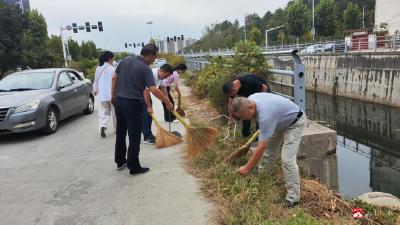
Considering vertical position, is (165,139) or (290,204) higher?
(165,139)

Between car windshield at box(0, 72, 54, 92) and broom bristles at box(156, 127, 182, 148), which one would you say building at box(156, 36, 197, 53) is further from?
broom bristles at box(156, 127, 182, 148)

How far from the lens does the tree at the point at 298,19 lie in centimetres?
5475

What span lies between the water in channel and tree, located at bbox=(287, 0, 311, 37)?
29.4 meters

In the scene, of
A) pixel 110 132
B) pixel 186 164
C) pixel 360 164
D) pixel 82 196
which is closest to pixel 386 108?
pixel 360 164

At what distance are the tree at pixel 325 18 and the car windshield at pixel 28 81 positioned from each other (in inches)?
1883

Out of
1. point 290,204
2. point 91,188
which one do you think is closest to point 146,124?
point 91,188

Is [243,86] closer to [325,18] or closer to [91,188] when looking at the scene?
[91,188]

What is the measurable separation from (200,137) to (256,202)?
1630 mm

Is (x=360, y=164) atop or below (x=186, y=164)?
below

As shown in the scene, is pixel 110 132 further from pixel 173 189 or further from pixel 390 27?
pixel 390 27

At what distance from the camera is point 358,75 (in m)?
25.3

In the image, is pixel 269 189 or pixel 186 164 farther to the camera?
pixel 186 164

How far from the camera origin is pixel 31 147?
318 inches

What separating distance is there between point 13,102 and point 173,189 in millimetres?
4901
